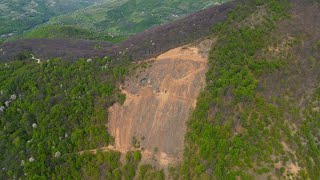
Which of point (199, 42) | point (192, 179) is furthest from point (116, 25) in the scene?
point (192, 179)

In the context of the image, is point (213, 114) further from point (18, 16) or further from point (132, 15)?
point (18, 16)

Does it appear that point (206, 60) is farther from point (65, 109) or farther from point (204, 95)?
point (65, 109)

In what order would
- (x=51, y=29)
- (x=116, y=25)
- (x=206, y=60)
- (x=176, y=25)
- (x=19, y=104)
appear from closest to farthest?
(x=206, y=60)
(x=19, y=104)
(x=176, y=25)
(x=51, y=29)
(x=116, y=25)

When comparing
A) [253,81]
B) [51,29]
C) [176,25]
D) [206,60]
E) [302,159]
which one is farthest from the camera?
[51,29]

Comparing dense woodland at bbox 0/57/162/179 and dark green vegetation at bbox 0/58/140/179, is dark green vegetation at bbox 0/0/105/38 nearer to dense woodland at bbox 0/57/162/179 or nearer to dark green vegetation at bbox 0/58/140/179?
dark green vegetation at bbox 0/58/140/179

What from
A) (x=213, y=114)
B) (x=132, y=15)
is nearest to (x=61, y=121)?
(x=213, y=114)
